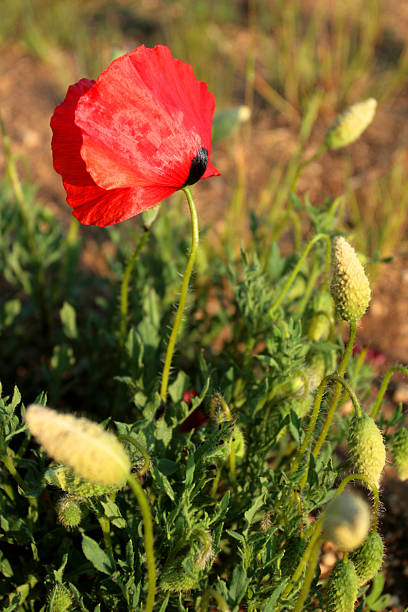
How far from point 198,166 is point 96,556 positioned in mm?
757

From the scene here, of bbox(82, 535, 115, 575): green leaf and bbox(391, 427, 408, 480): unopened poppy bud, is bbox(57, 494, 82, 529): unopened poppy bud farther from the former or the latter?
bbox(391, 427, 408, 480): unopened poppy bud

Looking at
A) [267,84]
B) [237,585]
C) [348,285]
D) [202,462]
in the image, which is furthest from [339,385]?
[267,84]

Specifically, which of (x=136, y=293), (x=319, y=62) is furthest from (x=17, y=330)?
(x=319, y=62)

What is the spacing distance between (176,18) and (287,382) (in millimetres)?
3801

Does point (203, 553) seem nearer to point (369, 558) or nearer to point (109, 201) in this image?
point (369, 558)

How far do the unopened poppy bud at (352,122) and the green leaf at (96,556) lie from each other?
3.47 ft

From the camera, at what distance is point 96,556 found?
114cm

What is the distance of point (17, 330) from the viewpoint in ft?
6.58

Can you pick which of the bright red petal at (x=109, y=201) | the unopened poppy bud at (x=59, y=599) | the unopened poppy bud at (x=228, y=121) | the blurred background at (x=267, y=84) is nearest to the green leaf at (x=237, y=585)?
the unopened poppy bud at (x=59, y=599)

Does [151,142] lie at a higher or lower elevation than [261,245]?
higher

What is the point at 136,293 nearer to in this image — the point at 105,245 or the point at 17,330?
the point at 17,330

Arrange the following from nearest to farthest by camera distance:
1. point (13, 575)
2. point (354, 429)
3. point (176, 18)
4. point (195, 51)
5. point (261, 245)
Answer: point (354, 429) < point (13, 575) < point (261, 245) < point (195, 51) < point (176, 18)

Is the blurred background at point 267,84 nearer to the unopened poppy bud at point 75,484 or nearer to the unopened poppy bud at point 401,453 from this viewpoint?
the unopened poppy bud at point 401,453

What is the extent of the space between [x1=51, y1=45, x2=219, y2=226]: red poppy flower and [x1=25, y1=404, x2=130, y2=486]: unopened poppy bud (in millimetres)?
413
